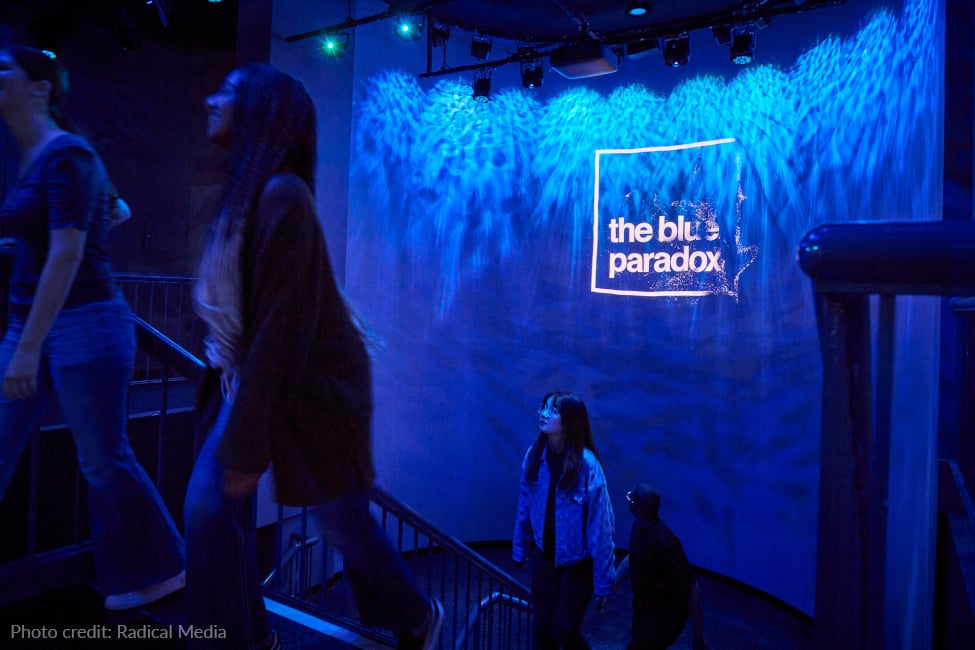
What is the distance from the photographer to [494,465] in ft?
27.7

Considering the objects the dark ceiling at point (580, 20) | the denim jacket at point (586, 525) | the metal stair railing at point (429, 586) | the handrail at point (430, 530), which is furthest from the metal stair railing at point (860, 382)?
the dark ceiling at point (580, 20)

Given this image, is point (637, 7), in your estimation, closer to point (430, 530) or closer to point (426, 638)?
point (430, 530)

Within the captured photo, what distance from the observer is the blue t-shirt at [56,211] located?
5.37ft

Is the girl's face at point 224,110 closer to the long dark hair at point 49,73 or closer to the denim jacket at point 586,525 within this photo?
the long dark hair at point 49,73

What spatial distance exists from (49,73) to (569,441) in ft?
9.98

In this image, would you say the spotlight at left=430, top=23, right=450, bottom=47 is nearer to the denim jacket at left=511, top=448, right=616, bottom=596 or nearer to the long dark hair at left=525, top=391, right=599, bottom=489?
the long dark hair at left=525, top=391, right=599, bottom=489

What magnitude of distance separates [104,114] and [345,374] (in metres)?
6.40

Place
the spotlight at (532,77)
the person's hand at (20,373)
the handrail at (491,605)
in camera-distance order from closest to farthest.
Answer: the person's hand at (20,373)
the handrail at (491,605)
the spotlight at (532,77)

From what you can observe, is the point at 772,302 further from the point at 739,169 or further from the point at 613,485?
the point at 613,485

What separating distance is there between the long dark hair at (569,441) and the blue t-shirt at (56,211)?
Result: 2738mm

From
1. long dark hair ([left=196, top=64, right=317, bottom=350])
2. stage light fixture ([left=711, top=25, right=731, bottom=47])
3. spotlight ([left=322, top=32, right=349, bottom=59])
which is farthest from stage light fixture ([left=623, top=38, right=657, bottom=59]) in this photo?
long dark hair ([left=196, top=64, right=317, bottom=350])

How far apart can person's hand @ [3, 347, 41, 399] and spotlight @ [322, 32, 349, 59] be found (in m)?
5.92

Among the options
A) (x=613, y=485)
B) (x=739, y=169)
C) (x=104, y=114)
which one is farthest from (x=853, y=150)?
(x=104, y=114)

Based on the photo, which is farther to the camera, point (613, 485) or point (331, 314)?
point (613, 485)
